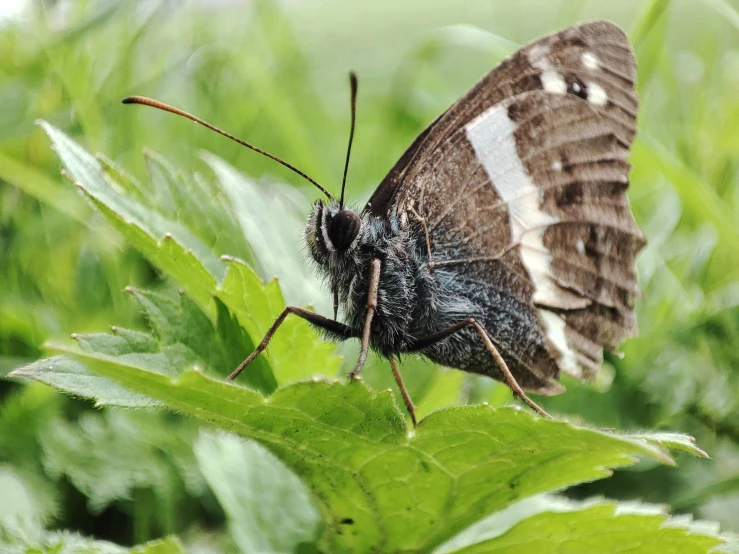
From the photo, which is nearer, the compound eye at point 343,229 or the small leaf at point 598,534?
the small leaf at point 598,534

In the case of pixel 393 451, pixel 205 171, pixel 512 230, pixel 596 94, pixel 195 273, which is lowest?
pixel 393 451

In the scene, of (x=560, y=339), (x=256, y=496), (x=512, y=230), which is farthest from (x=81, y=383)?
(x=560, y=339)

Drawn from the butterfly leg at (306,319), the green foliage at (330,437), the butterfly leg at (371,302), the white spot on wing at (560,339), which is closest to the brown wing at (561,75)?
the butterfly leg at (371,302)

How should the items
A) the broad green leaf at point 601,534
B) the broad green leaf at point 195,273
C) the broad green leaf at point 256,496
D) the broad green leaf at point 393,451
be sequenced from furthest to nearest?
the broad green leaf at point 256,496
the broad green leaf at point 195,273
the broad green leaf at point 601,534
the broad green leaf at point 393,451

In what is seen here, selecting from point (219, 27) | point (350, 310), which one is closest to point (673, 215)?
point (350, 310)

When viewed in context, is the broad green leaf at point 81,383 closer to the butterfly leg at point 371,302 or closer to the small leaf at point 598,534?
the butterfly leg at point 371,302

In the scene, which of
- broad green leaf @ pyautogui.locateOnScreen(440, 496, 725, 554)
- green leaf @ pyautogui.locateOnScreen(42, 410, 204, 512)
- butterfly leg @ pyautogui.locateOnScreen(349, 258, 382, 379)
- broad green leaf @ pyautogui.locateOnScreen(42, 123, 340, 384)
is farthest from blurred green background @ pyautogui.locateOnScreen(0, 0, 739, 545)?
broad green leaf @ pyautogui.locateOnScreen(440, 496, 725, 554)

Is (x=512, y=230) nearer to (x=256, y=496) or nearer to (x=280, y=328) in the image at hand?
(x=280, y=328)

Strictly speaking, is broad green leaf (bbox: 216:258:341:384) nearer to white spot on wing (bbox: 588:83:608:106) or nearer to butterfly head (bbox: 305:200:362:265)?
butterfly head (bbox: 305:200:362:265)
